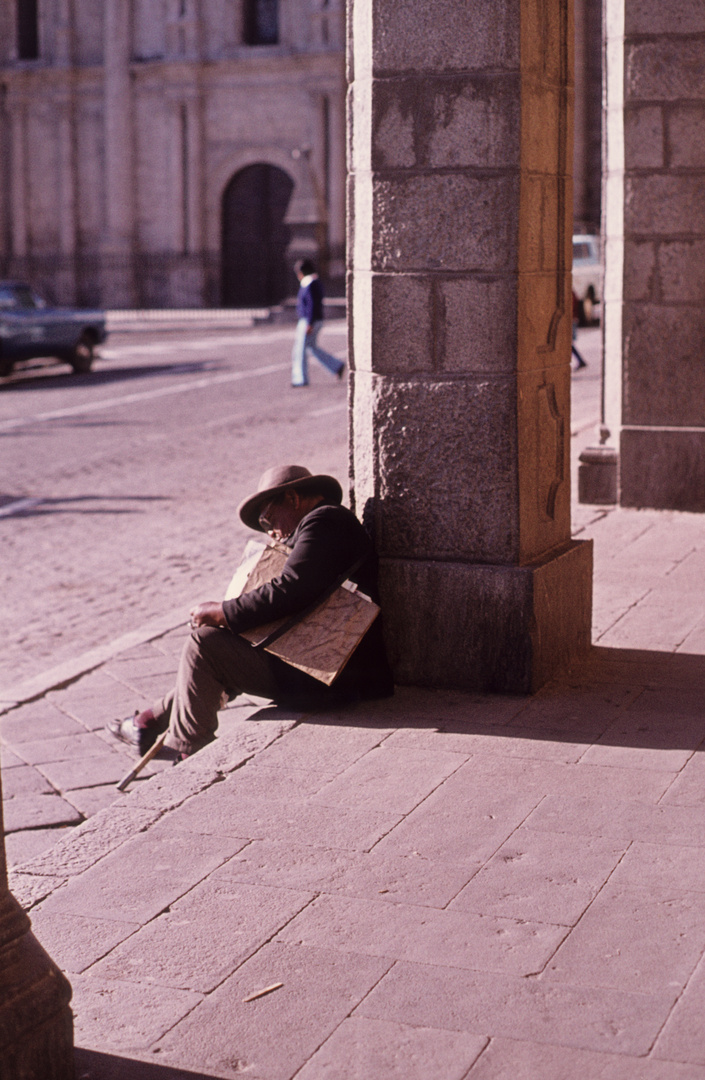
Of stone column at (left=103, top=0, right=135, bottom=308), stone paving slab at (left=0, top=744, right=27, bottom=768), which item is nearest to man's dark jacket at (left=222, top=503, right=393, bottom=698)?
stone paving slab at (left=0, top=744, right=27, bottom=768)

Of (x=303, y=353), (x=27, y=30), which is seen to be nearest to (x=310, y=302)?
(x=303, y=353)

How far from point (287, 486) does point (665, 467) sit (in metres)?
4.41

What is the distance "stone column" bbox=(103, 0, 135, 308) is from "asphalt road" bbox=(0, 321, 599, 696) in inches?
738

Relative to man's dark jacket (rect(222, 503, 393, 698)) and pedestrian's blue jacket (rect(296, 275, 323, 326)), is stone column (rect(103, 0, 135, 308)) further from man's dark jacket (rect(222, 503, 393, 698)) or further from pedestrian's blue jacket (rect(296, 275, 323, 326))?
man's dark jacket (rect(222, 503, 393, 698))

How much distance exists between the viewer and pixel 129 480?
12562 millimetres

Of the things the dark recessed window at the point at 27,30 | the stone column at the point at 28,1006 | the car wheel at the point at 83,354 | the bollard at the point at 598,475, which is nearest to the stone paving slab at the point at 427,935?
the stone column at the point at 28,1006

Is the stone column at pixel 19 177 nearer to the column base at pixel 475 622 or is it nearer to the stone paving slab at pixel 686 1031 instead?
the column base at pixel 475 622

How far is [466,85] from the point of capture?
525 centimetres

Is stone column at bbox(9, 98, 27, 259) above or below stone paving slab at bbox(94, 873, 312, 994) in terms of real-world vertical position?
above

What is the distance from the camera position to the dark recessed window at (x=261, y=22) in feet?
139

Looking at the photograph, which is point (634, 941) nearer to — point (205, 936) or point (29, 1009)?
point (205, 936)

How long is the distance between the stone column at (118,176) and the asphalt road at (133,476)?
18.7m

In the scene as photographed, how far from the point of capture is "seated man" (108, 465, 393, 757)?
5168 mm

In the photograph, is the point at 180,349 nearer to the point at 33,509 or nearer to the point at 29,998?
the point at 33,509
